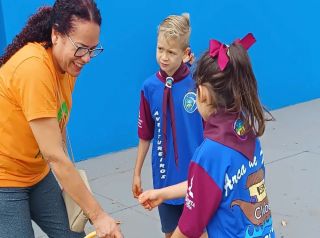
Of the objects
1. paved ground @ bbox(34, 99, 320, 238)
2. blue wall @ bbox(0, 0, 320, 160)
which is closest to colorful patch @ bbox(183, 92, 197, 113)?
paved ground @ bbox(34, 99, 320, 238)

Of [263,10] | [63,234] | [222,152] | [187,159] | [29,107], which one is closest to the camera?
[222,152]

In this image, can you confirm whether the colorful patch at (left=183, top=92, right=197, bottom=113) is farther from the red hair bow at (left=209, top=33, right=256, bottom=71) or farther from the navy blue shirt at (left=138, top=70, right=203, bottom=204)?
the red hair bow at (left=209, top=33, right=256, bottom=71)

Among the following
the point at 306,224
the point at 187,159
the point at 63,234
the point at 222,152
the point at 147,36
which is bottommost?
the point at 306,224

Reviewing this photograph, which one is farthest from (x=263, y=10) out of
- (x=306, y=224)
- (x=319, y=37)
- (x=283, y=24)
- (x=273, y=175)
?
(x=306, y=224)

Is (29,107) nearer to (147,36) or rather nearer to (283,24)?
(147,36)

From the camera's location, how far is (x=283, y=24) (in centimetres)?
777

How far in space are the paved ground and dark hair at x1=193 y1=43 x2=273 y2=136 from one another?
2178mm

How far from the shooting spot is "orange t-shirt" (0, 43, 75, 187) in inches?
90.0

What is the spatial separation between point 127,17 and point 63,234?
11.7 ft

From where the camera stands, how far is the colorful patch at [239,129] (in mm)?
2084

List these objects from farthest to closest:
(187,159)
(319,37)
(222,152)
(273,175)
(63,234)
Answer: (319,37), (273,175), (187,159), (63,234), (222,152)

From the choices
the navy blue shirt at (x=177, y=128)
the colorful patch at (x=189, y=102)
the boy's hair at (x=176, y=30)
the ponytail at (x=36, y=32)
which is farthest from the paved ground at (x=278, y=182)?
the ponytail at (x=36, y=32)

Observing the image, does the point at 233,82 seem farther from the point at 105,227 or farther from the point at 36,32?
the point at 36,32

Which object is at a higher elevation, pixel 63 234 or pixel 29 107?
pixel 29 107
